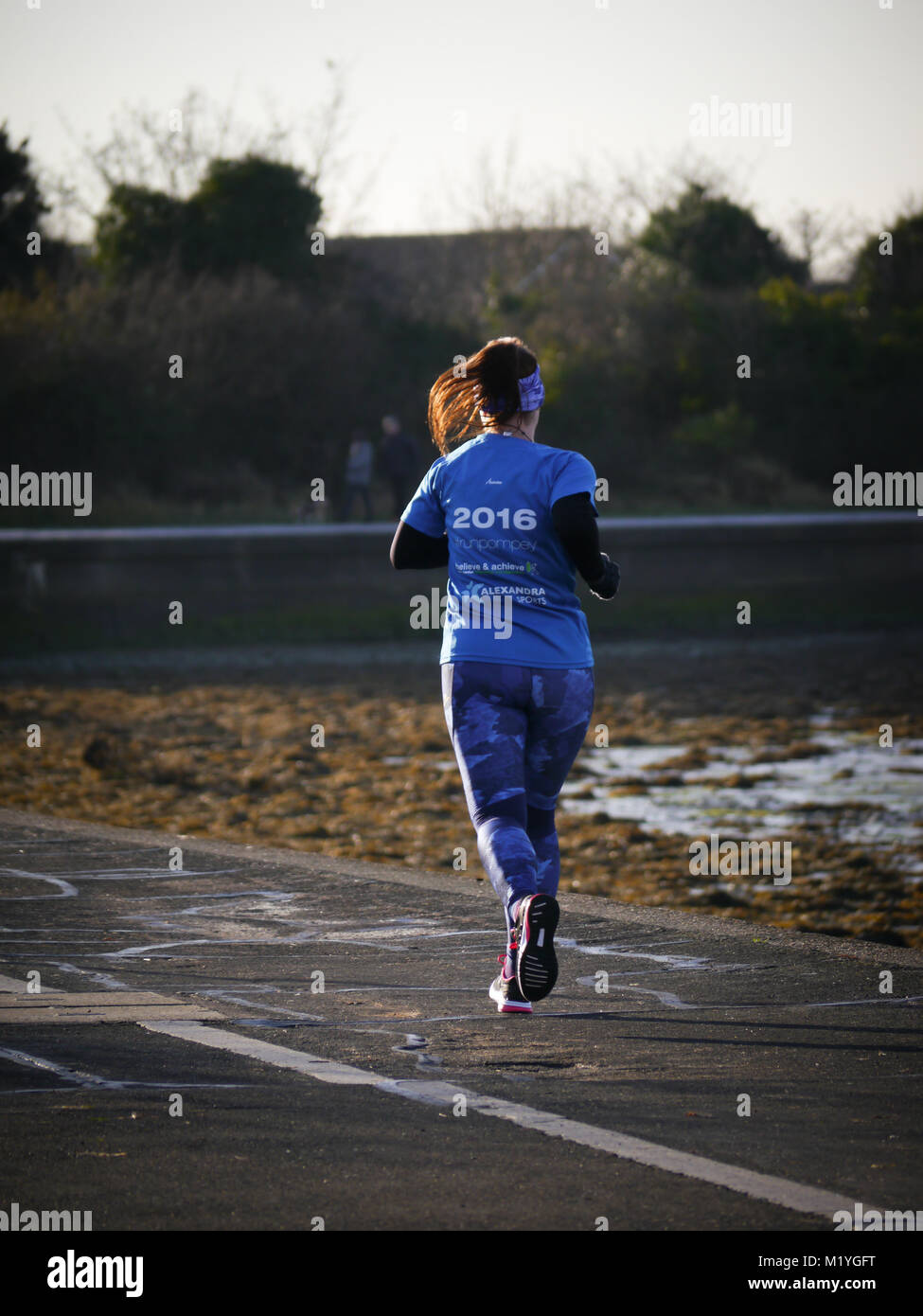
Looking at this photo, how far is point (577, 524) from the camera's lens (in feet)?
17.7

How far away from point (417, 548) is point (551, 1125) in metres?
1.88

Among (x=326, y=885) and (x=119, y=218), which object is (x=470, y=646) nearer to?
(x=326, y=885)

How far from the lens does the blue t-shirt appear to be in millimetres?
5520

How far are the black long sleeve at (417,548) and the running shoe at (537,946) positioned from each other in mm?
1102

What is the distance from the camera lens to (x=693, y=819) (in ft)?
35.6

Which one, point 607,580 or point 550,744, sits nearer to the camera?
point 607,580

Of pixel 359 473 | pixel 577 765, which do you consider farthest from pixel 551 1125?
pixel 359 473

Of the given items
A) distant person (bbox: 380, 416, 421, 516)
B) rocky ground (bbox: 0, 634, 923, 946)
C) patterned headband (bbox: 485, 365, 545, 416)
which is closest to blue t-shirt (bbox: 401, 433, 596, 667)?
patterned headband (bbox: 485, 365, 545, 416)
